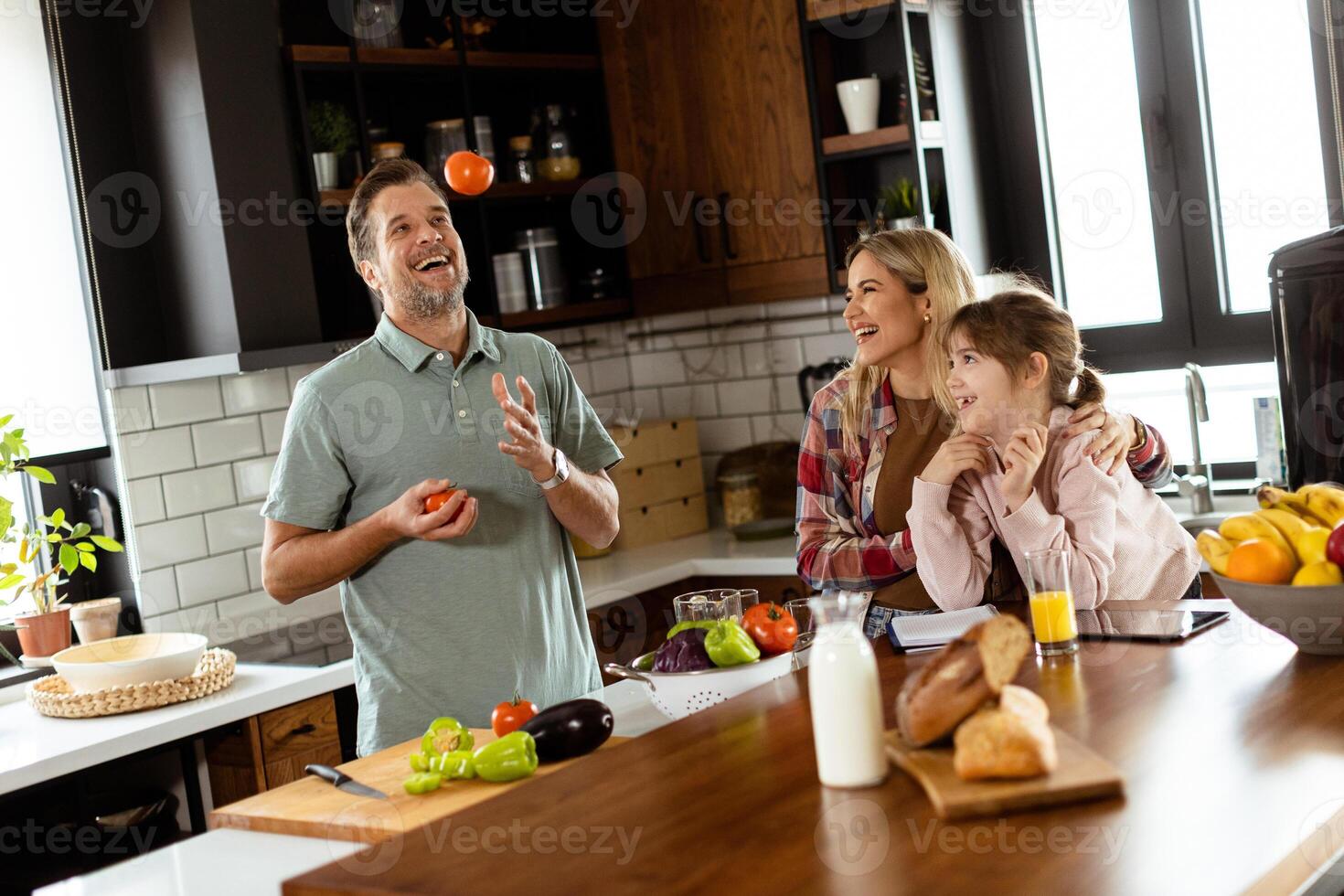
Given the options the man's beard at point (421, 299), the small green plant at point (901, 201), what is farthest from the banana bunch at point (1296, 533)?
the small green plant at point (901, 201)

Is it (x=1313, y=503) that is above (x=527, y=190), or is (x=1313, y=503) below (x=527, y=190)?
below

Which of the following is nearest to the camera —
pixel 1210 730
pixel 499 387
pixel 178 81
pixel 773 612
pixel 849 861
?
pixel 849 861

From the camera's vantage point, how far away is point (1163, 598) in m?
2.19

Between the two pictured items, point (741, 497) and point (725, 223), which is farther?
point (741, 497)

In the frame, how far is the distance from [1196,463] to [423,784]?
2.64m

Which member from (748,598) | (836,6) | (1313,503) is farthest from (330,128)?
(1313,503)

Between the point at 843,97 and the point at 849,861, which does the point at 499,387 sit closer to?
the point at 849,861

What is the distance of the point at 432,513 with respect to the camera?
2.14m

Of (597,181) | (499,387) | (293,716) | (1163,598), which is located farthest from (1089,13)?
(293,716)

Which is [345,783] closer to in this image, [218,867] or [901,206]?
[218,867]

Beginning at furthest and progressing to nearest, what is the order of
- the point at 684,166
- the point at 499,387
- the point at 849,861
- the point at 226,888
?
the point at 684,166 < the point at 499,387 < the point at 226,888 < the point at 849,861

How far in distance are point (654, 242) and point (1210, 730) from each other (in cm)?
312

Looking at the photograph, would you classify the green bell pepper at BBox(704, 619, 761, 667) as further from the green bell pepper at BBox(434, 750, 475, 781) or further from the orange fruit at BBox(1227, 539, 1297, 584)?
the orange fruit at BBox(1227, 539, 1297, 584)

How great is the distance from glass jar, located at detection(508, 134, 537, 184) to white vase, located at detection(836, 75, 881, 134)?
36.9 inches
